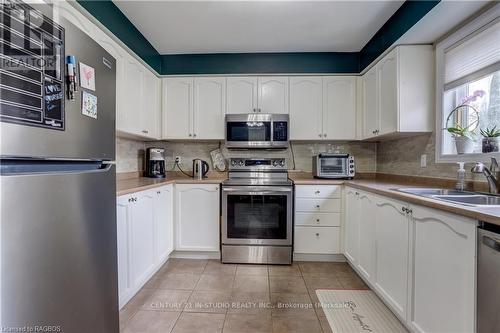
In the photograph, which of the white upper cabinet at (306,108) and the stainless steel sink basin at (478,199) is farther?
the white upper cabinet at (306,108)

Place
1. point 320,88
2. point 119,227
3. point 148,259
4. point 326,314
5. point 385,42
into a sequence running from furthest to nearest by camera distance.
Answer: point 320,88, point 385,42, point 148,259, point 326,314, point 119,227

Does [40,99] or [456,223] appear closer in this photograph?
[40,99]

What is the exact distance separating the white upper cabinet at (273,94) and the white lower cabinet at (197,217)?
110 centimetres

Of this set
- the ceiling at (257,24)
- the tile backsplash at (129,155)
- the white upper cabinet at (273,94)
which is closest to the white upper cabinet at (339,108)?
the ceiling at (257,24)

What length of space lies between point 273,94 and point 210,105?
76 centimetres

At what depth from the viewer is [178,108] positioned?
2.86 m

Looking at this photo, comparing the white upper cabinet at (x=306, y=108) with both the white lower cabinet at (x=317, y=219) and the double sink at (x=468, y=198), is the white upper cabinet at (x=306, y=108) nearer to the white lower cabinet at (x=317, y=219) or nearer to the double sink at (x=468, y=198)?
the white lower cabinet at (x=317, y=219)

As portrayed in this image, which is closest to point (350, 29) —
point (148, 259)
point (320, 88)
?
point (320, 88)

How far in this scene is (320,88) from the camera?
280 cm

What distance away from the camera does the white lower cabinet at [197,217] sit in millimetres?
2555

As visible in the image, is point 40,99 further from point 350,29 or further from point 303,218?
point 350,29

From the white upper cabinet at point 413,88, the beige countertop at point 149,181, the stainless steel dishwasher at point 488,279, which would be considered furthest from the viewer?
the white upper cabinet at point 413,88

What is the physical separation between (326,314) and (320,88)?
2.28 meters

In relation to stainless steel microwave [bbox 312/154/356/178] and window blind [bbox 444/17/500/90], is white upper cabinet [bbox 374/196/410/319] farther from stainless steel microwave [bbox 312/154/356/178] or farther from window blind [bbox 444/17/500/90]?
window blind [bbox 444/17/500/90]
